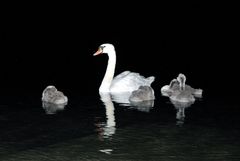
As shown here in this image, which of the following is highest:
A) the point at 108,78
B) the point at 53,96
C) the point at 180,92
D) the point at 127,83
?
Answer: the point at 108,78

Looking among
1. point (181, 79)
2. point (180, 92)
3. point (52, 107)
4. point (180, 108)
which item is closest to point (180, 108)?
point (180, 108)

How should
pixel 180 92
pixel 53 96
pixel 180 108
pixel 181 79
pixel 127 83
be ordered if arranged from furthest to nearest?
pixel 127 83 < pixel 181 79 < pixel 180 92 < pixel 53 96 < pixel 180 108

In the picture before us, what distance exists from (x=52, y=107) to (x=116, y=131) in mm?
3457

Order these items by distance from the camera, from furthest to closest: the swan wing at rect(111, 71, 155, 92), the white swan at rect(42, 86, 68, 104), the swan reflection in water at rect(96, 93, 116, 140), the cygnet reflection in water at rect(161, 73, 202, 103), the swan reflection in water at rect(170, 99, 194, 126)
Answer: the swan wing at rect(111, 71, 155, 92) → the cygnet reflection in water at rect(161, 73, 202, 103) → the white swan at rect(42, 86, 68, 104) → the swan reflection in water at rect(170, 99, 194, 126) → the swan reflection in water at rect(96, 93, 116, 140)

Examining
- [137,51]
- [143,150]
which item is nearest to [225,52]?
[137,51]

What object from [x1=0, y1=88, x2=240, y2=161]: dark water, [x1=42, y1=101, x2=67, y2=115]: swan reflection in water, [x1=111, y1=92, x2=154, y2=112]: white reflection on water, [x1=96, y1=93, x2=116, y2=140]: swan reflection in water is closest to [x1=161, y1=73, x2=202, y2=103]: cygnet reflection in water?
[x1=0, y1=88, x2=240, y2=161]: dark water

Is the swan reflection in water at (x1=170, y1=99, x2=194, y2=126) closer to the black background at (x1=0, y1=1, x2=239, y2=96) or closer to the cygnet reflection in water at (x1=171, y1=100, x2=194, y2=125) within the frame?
the cygnet reflection in water at (x1=171, y1=100, x2=194, y2=125)

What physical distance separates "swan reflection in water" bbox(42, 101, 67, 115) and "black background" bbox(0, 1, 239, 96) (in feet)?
9.73

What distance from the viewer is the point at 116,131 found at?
14.3 meters

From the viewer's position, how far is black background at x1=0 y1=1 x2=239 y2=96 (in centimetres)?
2392

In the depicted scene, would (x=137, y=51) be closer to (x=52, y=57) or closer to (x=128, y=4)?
(x=52, y=57)

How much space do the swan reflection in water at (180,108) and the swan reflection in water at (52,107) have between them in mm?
3223

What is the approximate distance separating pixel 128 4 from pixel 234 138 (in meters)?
50.5

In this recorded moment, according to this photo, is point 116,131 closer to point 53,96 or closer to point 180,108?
point 180,108
